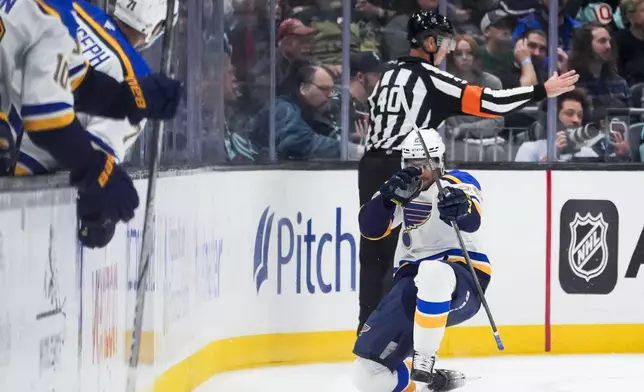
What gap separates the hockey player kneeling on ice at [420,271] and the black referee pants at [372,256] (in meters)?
0.36

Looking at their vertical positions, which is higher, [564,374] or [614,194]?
[614,194]

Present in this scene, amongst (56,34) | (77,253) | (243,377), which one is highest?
(56,34)

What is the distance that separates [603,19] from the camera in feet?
18.7

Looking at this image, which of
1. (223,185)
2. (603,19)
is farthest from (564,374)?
(603,19)

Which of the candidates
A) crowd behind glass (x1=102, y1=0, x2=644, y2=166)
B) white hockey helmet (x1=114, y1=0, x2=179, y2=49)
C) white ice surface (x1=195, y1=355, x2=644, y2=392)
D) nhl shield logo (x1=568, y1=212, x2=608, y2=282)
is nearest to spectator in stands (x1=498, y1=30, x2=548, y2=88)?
crowd behind glass (x1=102, y1=0, x2=644, y2=166)

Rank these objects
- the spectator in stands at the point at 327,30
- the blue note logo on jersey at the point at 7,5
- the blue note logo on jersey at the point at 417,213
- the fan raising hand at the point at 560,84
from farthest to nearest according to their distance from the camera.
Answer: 1. the spectator in stands at the point at 327,30
2. the fan raising hand at the point at 560,84
3. the blue note logo on jersey at the point at 417,213
4. the blue note logo on jersey at the point at 7,5

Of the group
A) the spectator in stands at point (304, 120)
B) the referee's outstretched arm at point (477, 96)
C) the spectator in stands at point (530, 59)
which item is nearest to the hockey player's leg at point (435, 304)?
the referee's outstretched arm at point (477, 96)

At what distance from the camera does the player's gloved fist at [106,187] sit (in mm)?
1996

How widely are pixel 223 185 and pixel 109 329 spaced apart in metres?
1.76

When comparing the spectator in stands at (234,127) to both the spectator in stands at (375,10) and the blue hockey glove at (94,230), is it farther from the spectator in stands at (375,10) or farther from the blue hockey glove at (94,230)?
the blue hockey glove at (94,230)

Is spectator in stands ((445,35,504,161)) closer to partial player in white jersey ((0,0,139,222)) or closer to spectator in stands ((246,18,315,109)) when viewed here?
spectator in stands ((246,18,315,109))

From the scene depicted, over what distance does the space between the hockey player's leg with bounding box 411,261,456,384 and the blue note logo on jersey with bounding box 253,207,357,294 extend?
46.3 inches

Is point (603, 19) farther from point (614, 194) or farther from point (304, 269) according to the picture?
point (304, 269)

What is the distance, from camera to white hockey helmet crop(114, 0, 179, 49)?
97.4 inches
